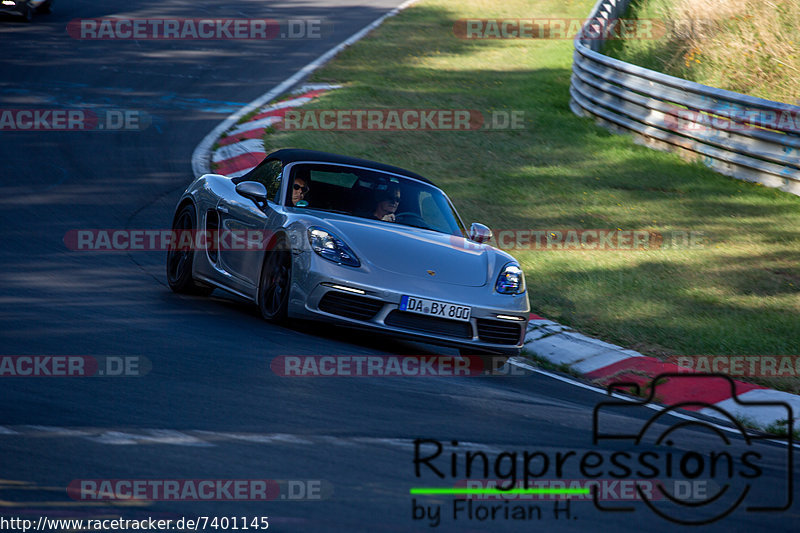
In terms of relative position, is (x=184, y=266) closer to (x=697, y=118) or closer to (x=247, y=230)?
(x=247, y=230)

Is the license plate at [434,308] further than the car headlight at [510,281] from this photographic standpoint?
No

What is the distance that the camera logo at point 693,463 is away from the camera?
14.1 feet

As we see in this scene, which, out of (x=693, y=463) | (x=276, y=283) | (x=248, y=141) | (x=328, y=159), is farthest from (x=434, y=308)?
(x=248, y=141)

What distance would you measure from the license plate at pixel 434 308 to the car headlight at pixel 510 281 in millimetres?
467

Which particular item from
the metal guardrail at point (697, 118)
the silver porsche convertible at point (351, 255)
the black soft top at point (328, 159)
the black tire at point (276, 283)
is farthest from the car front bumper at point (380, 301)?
the metal guardrail at point (697, 118)

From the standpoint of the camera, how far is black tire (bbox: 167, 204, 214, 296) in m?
8.45

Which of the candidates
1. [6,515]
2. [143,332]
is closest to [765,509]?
[6,515]

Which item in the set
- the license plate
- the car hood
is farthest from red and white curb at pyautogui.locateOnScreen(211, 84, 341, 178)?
the license plate

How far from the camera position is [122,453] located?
4312mm

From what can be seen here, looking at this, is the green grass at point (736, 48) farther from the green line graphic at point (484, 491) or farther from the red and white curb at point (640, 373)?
the green line graphic at point (484, 491)

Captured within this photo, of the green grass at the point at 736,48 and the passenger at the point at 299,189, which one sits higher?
the green grass at the point at 736,48

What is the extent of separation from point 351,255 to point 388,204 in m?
1.12

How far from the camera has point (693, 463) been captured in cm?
490

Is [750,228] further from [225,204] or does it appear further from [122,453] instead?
[122,453]
